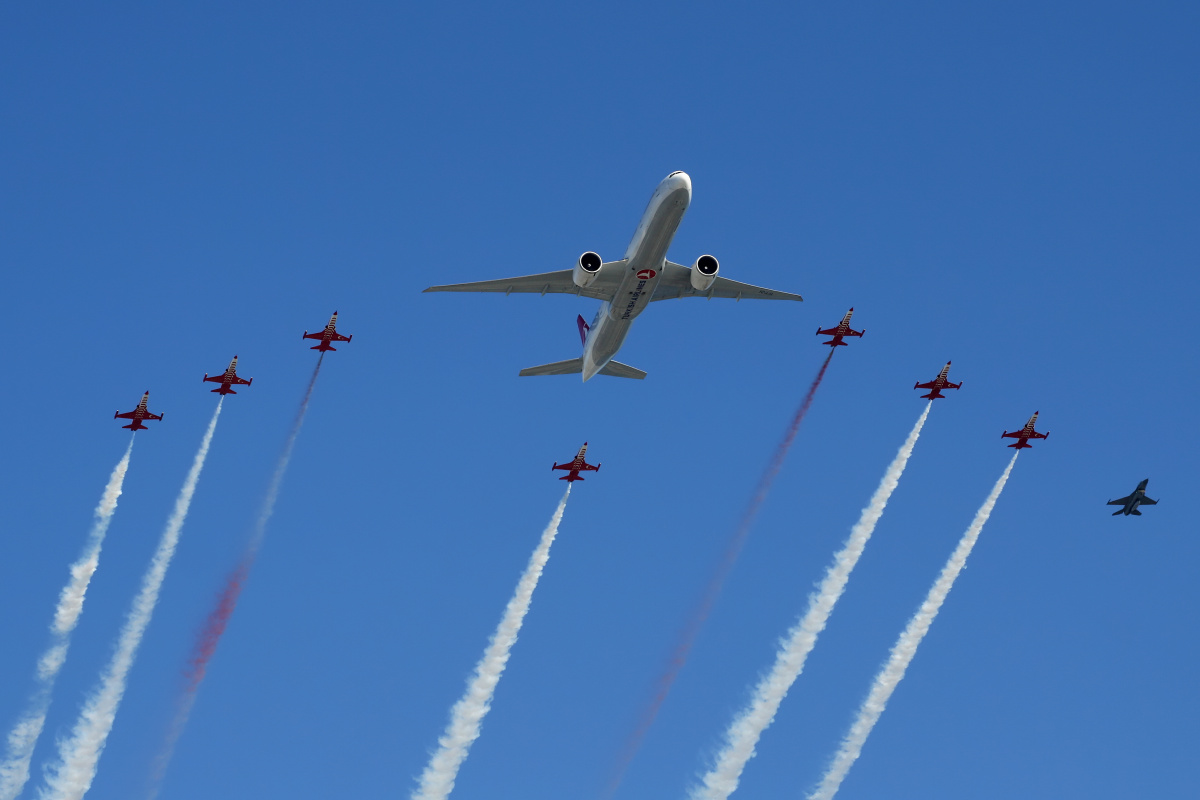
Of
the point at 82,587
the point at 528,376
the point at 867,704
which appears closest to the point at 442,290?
the point at 528,376

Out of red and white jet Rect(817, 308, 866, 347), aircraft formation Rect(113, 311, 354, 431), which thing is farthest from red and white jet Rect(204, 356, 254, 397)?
red and white jet Rect(817, 308, 866, 347)

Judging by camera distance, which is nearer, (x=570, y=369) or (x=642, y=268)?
(x=642, y=268)

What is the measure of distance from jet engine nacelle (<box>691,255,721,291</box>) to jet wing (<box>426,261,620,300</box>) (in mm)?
4446

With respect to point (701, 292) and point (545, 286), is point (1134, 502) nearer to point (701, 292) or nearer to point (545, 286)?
point (701, 292)

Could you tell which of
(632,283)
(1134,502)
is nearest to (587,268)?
(632,283)

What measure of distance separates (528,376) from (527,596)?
12369 millimetres

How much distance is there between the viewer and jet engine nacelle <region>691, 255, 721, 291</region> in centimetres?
6725

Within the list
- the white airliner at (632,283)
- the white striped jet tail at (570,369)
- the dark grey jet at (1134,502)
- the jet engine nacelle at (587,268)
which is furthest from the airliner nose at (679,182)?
the dark grey jet at (1134,502)

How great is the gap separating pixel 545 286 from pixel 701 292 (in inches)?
329

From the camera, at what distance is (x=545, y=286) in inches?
2721

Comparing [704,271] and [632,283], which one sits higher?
[704,271]

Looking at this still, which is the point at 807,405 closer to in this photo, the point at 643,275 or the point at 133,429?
the point at 643,275

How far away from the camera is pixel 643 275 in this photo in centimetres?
6344

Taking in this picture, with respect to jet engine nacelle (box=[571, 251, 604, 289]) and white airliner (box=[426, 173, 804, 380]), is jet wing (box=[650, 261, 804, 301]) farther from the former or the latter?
jet engine nacelle (box=[571, 251, 604, 289])
